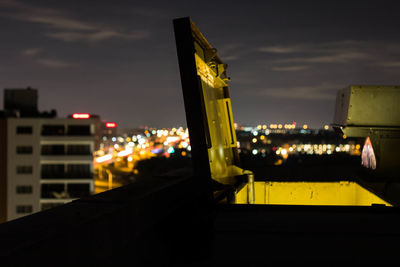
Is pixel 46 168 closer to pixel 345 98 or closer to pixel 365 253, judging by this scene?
pixel 345 98

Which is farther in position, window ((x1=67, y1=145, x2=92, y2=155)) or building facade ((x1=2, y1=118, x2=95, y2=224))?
window ((x1=67, y1=145, x2=92, y2=155))

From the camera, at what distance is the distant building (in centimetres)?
4894

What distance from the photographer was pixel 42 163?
50188mm

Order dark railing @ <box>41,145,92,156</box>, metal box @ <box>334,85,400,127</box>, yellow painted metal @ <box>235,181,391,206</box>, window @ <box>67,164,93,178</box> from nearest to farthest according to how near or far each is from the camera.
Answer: metal box @ <box>334,85,400,127</box>, yellow painted metal @ <box>235,181,391,206</box>, window @ <box>67,164,93,178</box>, dark railing @ <box>41,145,92,156</box>

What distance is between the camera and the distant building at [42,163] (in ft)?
161

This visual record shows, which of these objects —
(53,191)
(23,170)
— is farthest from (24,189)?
(53,191)

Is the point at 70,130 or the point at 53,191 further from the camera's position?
the point at 70,130

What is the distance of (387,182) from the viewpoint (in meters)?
7.53

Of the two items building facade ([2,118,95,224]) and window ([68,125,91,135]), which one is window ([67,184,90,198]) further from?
window ([68,125,91,135])

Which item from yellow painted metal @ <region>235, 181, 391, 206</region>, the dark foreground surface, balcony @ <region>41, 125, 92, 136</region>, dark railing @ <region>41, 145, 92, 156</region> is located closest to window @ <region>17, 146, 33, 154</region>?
dark railing @ <region>41, 145, 92, 156</region>

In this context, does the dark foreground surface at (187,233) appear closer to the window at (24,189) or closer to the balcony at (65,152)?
the balcony at (65,152)

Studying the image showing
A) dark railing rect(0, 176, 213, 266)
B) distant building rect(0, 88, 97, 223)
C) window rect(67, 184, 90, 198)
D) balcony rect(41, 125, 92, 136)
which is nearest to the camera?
dark railing rect(0, 176, 213, 266)

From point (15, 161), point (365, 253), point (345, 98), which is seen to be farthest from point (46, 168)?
point (365, 253)

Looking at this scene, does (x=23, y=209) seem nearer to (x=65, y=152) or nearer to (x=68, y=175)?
(x=68, y=175)
